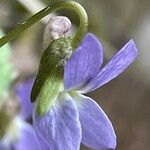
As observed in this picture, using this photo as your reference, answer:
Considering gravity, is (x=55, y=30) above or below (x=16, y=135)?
above

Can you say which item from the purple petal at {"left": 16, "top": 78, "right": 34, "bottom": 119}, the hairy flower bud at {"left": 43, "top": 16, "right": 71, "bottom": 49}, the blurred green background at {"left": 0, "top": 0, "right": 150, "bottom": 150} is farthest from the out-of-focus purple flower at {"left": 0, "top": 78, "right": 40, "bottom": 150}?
the hairy flower bud at {"left": 43, "top": 16, "right": 71, "bottom": 49}

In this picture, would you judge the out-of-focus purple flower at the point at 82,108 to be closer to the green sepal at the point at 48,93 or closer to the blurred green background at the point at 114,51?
the green sepal at the point at 48,93

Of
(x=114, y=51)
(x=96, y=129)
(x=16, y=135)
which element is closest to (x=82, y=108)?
(x=96, y=129)

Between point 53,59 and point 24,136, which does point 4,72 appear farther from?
point 53,59

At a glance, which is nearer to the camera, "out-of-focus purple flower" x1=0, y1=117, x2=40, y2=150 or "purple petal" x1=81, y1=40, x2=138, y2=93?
"purple petal" x1=81, y1=40, x2=138, y2=93

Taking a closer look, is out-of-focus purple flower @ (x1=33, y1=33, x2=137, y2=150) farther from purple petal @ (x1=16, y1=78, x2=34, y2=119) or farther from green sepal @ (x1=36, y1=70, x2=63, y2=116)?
purple petal @ (x1=16, y1=78, x2=34, y2=119)

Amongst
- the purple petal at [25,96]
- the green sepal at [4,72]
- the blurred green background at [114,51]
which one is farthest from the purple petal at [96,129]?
the blurred green background at [114,51]
